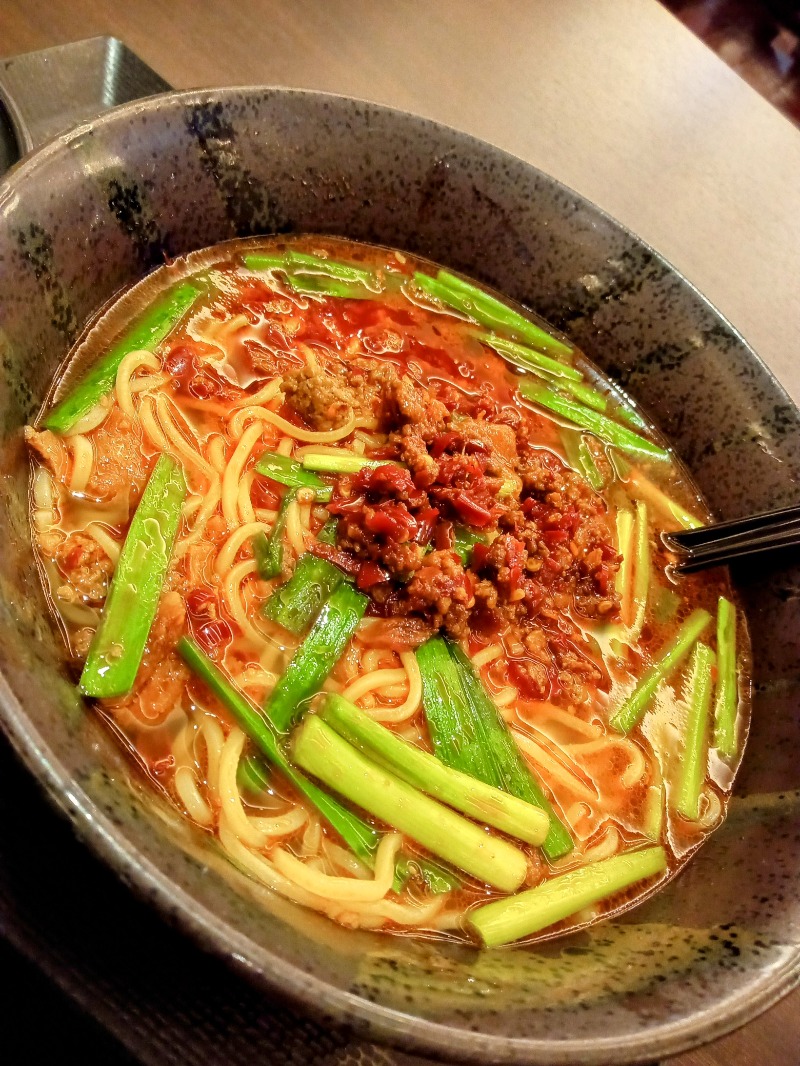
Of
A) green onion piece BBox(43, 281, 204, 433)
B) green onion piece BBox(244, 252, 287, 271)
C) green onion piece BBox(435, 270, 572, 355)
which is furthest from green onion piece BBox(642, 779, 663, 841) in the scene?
green onion piece BBox(244, 252, 287, 271)

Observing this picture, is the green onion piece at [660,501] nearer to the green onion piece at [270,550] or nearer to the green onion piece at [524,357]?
the green onion piece at [524,357]

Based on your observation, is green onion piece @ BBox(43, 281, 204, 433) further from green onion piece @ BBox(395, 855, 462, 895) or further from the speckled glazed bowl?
green onion piece @ BBox(395, 855, 462, 895)

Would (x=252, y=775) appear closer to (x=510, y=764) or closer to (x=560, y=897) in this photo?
(x=510, y=764)

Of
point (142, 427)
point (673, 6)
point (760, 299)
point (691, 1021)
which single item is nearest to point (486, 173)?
point (142, 427)

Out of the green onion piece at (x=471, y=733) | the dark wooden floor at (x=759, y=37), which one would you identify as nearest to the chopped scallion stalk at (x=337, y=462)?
the green onion piece at (x=471, y=733)

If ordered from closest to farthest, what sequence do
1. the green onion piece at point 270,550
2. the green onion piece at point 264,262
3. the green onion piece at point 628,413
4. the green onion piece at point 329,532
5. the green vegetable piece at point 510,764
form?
the green vegetable piece at point 510,764
the green onion piece at point 270,550
the green onion piece at point 329,532
the green onion piece at point 264,262
the green onion piece at point 628,413

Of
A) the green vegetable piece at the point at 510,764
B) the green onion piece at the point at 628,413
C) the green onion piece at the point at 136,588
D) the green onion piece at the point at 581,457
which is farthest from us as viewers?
the green onion piece at the point at 628,413
